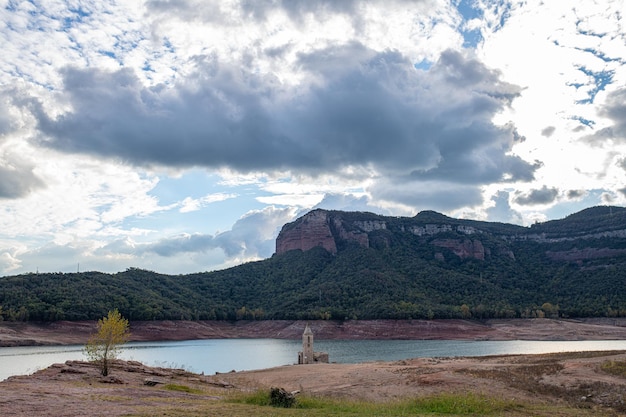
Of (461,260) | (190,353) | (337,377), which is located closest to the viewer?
(337,377)

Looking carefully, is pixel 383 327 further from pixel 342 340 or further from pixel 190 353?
pixel 190 353

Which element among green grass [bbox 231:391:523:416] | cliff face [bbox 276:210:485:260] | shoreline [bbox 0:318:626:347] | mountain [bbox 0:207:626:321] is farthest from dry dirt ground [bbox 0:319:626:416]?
cliff face [bbox 276:210:485:260]

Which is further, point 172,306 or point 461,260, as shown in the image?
point 461,260

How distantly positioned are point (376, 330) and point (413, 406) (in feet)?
325

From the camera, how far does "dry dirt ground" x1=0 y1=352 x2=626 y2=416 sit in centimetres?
2138

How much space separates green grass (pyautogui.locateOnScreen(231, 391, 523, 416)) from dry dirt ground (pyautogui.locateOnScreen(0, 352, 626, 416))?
2.28 metres

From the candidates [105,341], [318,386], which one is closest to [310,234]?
[105,341]

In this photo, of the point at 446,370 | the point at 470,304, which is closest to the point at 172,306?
the point at 470,304

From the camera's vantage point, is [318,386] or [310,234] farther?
[310,234]

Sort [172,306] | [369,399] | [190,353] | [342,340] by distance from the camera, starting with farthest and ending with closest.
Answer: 1. [172,306]
2. [342,340]
3. [190,353]
4. [369,399]

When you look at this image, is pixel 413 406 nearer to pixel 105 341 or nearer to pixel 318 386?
pixel 318 386

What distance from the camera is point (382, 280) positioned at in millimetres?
147500

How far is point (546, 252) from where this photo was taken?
182 metres

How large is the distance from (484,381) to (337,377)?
11.6m
